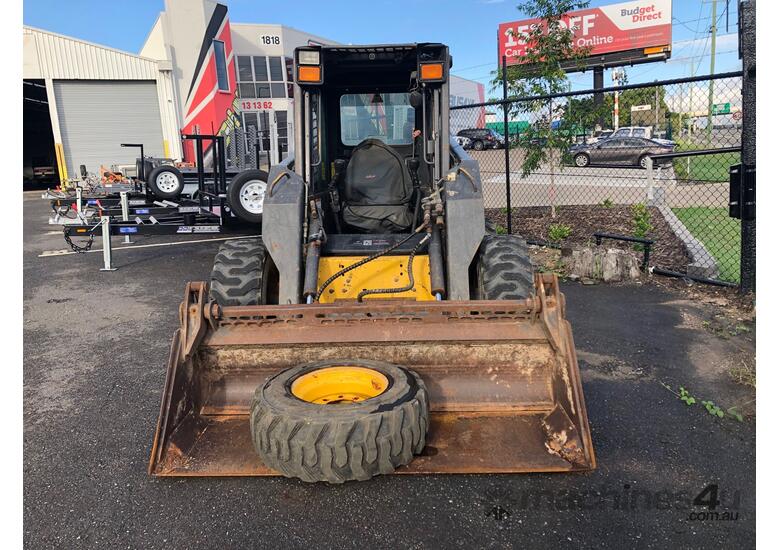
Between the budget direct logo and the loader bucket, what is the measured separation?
40.3 metres

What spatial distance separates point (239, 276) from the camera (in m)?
4.45

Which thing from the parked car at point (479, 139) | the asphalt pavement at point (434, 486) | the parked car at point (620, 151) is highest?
the parked car at point (479, 139)

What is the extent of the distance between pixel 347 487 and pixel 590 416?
1747 millimetres

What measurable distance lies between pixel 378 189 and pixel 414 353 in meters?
2.28

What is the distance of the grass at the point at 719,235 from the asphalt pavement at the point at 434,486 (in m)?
2.82

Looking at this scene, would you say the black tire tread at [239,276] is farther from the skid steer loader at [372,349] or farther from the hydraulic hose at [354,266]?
the hydraulic hose at [354,266]

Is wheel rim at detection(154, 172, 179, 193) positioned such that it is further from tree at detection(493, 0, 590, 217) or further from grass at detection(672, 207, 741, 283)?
grass at detection(672, 207, 741, 283)

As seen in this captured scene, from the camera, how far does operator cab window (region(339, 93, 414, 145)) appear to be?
592 centimetres

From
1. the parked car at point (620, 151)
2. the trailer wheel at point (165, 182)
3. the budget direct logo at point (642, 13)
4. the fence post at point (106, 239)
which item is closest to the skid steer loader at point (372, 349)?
the fence post at point (106, 239)

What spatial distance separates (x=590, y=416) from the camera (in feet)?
12.9

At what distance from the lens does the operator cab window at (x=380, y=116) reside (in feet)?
19.4

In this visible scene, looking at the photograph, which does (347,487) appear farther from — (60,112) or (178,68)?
(60,112)

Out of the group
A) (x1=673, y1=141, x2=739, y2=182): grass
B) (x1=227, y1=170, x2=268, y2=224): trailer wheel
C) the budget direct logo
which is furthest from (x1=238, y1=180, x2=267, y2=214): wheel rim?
the budget direct logo

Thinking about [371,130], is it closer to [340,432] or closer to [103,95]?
[340,432]
